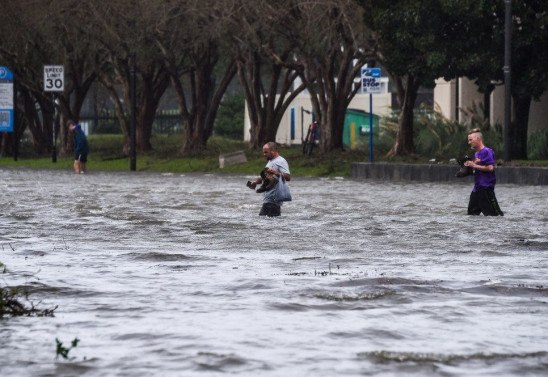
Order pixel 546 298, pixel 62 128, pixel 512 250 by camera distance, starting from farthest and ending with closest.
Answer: pixel 62 128, pixel 512 250, pixel 546 298

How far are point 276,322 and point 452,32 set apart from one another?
101 feet

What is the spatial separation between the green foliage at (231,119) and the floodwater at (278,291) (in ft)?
209

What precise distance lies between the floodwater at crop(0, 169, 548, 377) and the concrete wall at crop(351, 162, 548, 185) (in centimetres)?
1074

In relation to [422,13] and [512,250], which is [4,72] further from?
[512,250]

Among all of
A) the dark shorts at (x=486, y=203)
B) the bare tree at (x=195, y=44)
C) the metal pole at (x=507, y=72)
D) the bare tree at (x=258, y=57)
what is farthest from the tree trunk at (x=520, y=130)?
the dark shorts at (x=486, y=203)

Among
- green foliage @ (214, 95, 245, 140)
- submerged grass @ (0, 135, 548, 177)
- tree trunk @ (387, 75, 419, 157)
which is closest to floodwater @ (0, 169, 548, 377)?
submerged grass @ (0, 135, 548, 177)

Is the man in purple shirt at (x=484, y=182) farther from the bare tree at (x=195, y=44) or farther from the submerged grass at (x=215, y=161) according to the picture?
the bare tree at (x=195, y=44)

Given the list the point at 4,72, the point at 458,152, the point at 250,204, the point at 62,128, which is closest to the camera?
the point at 250,204

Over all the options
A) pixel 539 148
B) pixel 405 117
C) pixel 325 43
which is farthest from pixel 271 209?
pixel 325 43

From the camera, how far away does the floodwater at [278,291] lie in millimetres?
8734

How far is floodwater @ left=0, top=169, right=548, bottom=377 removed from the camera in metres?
8.73

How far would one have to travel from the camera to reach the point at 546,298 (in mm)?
11844

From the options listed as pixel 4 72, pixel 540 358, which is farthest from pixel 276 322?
pixel 4 72

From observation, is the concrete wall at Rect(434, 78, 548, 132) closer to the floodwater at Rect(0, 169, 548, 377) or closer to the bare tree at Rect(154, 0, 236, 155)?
the bare tree at Rect(154, 0, 236, 155)
